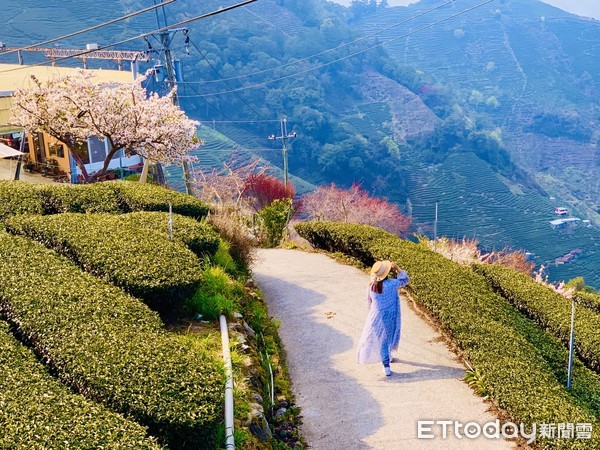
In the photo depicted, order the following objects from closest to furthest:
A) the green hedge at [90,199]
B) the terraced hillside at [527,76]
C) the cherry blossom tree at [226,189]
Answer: the green hedge at [90,199] → the cherry blossom tree at [226,189] → the terraced hillside at [527,76]

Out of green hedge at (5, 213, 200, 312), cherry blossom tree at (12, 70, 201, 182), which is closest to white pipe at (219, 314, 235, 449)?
green hedge at (5, 213, 200, 312)

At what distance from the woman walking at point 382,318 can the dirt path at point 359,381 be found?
0.30 meters

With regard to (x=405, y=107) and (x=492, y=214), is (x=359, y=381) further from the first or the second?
(x=405, y=107)

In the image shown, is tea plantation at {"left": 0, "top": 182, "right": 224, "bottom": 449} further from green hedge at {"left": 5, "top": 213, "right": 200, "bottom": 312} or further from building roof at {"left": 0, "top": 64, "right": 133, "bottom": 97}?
building roof at {"left": 0, "top": 64, "right": 133, "bottom": 97}

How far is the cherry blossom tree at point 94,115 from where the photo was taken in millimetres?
14172

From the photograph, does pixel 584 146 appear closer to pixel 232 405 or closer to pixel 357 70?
pixel 357 70

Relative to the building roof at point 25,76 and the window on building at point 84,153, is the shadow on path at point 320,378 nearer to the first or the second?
the building roof at point 25,76

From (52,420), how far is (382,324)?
4129 millimetres

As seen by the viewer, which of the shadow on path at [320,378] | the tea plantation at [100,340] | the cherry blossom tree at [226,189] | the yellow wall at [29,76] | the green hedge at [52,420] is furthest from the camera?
the yellow wall at [29,76]

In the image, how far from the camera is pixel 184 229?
9.49 meters

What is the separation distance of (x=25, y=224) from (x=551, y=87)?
166 metres

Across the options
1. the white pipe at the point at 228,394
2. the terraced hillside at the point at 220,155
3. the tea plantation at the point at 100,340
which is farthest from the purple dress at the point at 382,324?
the terraced hillside at the point at 220,155

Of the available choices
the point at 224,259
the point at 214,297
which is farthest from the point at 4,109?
the point at 214,297

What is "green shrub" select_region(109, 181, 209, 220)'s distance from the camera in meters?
10.8
